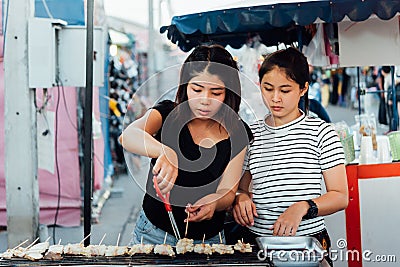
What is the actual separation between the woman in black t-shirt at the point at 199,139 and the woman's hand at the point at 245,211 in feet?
0.14

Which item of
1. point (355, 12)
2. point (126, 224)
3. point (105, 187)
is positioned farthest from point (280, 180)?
point (105, 187)

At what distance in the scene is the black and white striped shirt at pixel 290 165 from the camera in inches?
115

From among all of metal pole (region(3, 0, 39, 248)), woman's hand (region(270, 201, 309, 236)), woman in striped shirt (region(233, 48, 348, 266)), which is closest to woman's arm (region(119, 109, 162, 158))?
woman in striped shirt (region(233, 48, 348, 266))

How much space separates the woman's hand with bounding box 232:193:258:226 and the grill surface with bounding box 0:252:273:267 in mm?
334

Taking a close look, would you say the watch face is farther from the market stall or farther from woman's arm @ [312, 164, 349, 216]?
the market stall

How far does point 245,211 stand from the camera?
289cm

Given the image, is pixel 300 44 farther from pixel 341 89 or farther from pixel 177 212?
pixel 341 89

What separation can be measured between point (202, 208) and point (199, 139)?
30 cm

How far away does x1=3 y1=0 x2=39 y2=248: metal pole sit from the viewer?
15.6ft

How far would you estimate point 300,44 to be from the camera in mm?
5094

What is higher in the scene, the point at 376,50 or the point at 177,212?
the point at 376,50

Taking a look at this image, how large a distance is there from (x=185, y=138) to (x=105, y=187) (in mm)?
7381

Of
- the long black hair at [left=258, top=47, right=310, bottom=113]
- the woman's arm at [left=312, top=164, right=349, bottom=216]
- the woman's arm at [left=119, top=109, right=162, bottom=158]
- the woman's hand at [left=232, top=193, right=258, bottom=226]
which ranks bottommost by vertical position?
the woman's hand at [left=232, top=193, right=258, bottom=226]

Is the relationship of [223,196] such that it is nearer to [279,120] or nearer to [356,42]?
[279,120]
